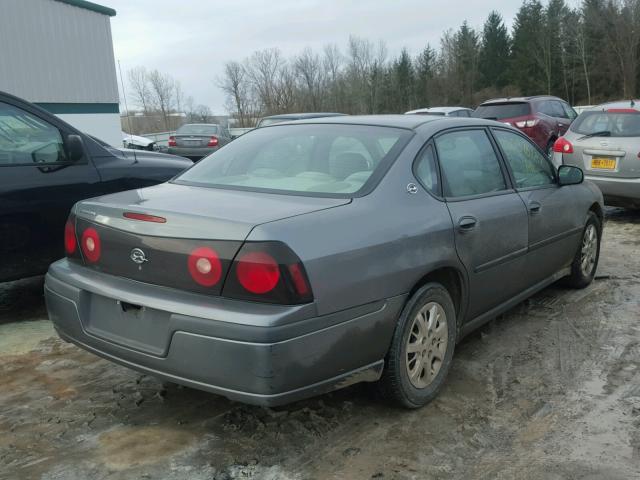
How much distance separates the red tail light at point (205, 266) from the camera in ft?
8.02

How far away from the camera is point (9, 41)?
14766 millimetres

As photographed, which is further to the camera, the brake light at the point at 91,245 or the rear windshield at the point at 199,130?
the rear windshield at the point at 199,130

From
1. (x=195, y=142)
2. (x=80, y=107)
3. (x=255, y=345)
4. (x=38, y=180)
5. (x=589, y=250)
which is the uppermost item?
(x=80, y=107)

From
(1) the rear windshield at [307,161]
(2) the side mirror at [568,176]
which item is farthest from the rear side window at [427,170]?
(2) the side mirror at [568,176]

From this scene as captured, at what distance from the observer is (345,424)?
9.63ft

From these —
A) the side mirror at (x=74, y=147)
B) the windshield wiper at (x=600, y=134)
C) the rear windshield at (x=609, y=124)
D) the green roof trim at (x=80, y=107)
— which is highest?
the green roof trim at (x=80, y=107)

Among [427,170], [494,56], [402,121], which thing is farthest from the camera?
[494,56]

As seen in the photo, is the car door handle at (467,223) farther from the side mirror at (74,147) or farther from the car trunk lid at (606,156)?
the car trunk lid at (606,156)

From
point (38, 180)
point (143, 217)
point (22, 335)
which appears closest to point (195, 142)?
point (38, 180)

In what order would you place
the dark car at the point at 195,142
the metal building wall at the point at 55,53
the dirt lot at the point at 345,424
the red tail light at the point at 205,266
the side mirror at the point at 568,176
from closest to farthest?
the red tail light at the point at 205,266 → the dirt lot at the point at 345,424 → the side mirror at the point at 568,176 → the metal building wall at the point at 55,53 → the dark car at the point at 195,142

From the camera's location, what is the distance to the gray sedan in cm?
239

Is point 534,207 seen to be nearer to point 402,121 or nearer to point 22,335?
point 402,121

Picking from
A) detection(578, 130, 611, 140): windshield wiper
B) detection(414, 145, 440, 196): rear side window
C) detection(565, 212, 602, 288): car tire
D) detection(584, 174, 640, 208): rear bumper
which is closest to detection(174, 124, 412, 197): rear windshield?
detection(414, 145, 440, 196): rear side window

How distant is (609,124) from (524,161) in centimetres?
457
